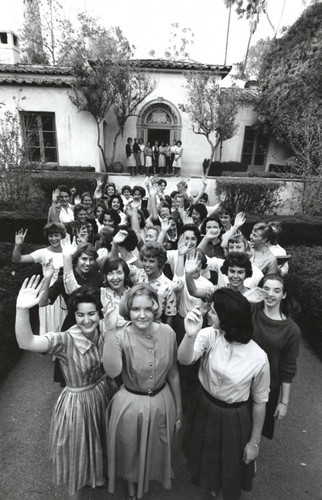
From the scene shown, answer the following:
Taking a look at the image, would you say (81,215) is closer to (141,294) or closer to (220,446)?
(141,294)

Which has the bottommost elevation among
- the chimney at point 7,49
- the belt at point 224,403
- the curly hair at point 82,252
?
the belt at point 224,403

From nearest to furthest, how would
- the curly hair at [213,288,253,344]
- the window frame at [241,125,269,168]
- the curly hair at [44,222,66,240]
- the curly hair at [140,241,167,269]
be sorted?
1. the curly hair at [213,288,253,344]
2. the curly hair at [140,241,167,269]
3. the curly hair at [44,222,66,240]
4. the window frame at [241,125,269,168]

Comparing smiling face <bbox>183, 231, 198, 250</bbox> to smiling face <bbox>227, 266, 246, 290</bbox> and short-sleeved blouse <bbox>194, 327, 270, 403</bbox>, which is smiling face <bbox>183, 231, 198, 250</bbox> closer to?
smiling face <bbox>227, 266, 246, 290</bbox>

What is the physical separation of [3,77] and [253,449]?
627 inches

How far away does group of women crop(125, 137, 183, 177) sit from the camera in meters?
14.9

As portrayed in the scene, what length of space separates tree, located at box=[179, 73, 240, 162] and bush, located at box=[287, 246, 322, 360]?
31.8 ft

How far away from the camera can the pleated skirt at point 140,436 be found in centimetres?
228

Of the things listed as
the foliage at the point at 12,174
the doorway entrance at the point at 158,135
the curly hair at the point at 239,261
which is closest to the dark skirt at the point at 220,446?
the curly hair at the point at 239,261

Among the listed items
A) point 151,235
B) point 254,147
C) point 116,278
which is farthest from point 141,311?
point 254,147

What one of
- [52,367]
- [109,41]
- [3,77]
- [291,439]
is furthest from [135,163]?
[291,439]

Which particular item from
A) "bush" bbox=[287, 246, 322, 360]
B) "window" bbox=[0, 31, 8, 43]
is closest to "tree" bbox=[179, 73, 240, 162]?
"window" bbox=[0, 31, 8, 43]

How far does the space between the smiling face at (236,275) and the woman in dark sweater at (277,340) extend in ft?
1.26

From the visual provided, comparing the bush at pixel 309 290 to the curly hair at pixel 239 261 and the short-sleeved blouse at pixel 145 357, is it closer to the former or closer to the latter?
the curly hair at pixel 239 261

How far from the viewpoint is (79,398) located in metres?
2.34
